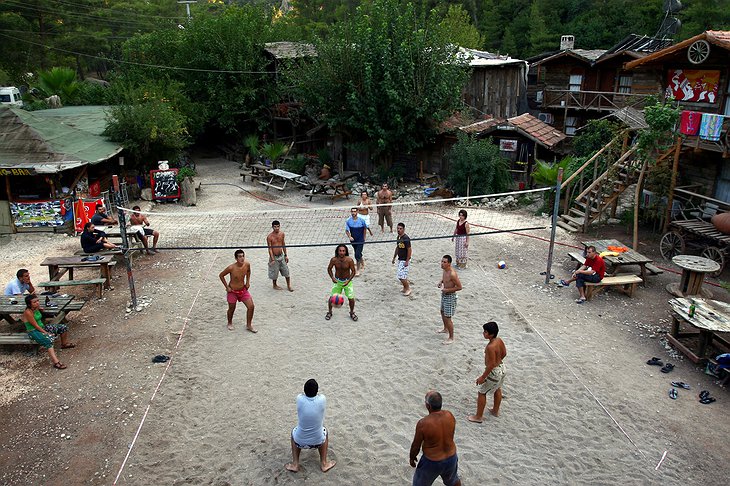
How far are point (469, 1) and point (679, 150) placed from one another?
3551 centimetres

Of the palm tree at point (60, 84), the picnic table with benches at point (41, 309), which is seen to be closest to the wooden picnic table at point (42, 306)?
the picnic table with benches at point (41, 309)

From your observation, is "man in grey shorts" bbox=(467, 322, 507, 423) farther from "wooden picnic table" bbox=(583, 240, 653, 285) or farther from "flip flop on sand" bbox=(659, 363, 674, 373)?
"wooden picnic table" bbox=(583, 240, 653, 285)

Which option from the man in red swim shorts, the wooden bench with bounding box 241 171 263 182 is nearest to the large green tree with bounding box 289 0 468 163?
the wooden bench with bounding box 241 171 263 182

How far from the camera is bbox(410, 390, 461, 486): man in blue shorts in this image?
5.37 meters

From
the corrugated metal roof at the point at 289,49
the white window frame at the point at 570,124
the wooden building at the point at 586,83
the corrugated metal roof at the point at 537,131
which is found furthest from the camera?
the white window frame at the point at 570,124

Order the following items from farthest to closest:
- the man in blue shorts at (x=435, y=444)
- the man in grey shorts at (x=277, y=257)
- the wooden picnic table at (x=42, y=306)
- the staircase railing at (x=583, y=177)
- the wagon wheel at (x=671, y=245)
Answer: the staircase railing at (x=583, y=177)
the wagon wheel at (x=671, y=245)
the man in grey shorts at (x=277, y=257)
the wooden picnic table at (x=42, y=306)
the man in blue shorts at (x=435, y=444)

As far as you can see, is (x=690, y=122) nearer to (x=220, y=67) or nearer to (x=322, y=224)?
(x=322, y=224)

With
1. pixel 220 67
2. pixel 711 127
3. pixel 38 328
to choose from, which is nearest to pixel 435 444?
pixel 38 328

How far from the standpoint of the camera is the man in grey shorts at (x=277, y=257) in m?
11.2

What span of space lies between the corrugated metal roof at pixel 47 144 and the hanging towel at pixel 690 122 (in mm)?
15382

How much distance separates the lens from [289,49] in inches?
973

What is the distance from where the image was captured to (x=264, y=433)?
7109 mm

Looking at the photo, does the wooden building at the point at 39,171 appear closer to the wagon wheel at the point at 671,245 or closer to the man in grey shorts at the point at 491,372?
the man in grey shorts at the point at 491,372

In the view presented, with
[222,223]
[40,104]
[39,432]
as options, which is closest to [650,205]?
[222,223]
